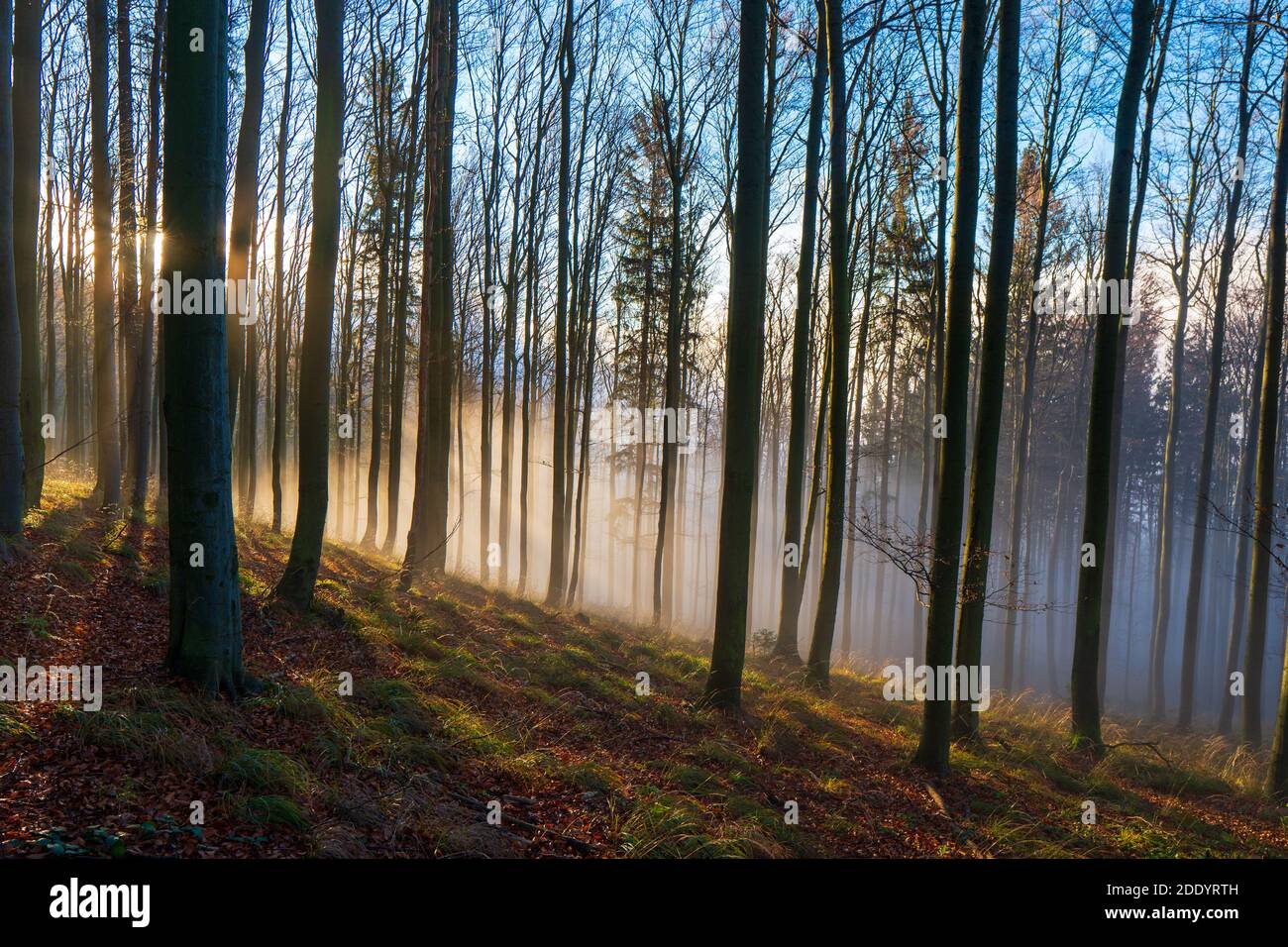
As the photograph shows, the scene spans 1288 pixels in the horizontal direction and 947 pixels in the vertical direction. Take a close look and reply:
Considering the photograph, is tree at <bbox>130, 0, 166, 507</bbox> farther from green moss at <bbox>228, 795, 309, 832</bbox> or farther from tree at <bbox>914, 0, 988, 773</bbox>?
tree at <bbox>914, 0, 988, 773</bbox>

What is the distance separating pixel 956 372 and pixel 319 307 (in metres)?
7.37

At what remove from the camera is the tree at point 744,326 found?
22.8 feet

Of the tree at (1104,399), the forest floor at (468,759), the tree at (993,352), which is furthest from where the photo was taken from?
the tree at (1104,399)

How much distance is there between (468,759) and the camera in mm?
5086

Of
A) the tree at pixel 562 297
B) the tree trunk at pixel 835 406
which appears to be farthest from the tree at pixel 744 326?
the tree at pixel 562 297

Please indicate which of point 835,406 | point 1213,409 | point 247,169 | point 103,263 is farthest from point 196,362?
point 1213,409

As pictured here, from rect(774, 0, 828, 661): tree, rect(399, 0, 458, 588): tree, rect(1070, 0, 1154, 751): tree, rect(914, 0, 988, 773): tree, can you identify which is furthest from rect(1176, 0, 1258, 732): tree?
rect(399, 0, 458, 588): tree

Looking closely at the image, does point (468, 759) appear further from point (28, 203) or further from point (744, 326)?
point (28, 203)

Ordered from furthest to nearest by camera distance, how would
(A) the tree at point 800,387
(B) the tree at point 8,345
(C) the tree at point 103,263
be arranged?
(A) the tree at point 800,387 → (C) the tree at point 103,263 → (B) the tree at point 8,345

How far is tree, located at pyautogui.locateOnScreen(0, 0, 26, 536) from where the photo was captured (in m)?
7.32

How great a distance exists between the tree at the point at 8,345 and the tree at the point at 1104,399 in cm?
1311

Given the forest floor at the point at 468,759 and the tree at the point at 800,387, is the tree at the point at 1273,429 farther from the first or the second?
the tree at the point at 800,387

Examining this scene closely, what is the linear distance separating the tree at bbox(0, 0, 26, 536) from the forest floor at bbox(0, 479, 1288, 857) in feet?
2.68

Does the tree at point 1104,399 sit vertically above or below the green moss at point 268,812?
above
